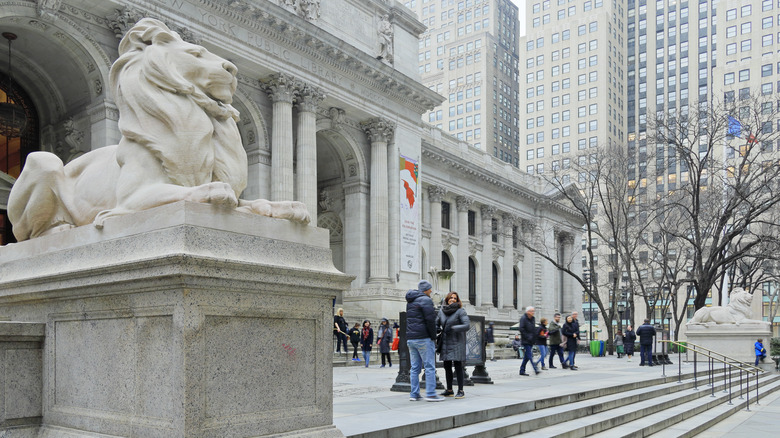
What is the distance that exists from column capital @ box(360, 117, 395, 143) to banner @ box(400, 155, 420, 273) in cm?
165

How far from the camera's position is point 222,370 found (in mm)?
4258

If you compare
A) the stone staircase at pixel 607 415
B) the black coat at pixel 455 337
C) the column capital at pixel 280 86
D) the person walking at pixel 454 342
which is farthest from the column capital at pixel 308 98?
the black coat at pixel 455 337

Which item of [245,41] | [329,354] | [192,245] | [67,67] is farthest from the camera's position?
[245,41]

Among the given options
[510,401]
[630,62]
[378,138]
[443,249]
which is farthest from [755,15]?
[510,401]

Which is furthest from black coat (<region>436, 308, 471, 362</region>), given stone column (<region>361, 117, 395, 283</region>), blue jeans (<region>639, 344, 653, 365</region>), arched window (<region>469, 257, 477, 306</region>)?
arched window (<region>469, 257, 477, 306</region>)

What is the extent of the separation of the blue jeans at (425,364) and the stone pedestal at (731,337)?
66.1ft

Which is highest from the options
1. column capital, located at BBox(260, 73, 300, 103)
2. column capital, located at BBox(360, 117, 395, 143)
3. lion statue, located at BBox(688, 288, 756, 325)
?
column capital, located at BBox(260, 73, 300, 103)

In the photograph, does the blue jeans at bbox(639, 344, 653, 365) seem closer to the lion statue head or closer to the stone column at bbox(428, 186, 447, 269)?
the lion statue head

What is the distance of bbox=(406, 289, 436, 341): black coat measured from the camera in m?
10.6

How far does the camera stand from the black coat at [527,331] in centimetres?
1692

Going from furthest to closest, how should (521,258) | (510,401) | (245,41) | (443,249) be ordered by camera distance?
(521,258), (443,249), (245,41), (510,401)

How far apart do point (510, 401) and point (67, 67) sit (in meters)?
22.6

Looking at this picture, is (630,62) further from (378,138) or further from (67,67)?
(67,67)

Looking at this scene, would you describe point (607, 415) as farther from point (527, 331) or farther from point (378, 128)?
point (378, 128)
